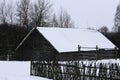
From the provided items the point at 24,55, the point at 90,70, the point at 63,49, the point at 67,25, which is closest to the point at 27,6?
the point at 67,25

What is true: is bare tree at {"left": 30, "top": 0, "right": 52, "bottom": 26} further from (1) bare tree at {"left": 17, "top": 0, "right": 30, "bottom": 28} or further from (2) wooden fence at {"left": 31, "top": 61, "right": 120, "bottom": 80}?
(2) wooden fence at {"left": 31, "top": 61, "right": 120, "bottom": 80}

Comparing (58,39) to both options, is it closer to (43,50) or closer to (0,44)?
(43,50)

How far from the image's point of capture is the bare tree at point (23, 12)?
69.0 m

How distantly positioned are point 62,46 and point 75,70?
23008 millimetres

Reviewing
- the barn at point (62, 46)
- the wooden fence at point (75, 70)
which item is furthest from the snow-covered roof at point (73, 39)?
the wooden fence at point (75, 70)

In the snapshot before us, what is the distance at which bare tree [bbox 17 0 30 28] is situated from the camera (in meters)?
69.0

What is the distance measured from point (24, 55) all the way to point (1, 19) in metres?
25.9

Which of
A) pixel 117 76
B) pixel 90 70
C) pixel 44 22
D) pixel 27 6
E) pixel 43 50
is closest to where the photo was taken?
pixel 117 76

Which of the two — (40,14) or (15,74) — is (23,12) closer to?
(40,14)

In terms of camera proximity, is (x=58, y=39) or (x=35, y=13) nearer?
(x=58, y=39)

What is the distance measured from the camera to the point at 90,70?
18.2 m

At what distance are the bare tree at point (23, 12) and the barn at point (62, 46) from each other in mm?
21068

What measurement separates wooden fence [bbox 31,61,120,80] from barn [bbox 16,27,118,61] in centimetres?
1787

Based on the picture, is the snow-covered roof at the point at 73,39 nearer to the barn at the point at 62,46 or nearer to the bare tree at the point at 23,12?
the barn at the point at 62,46
